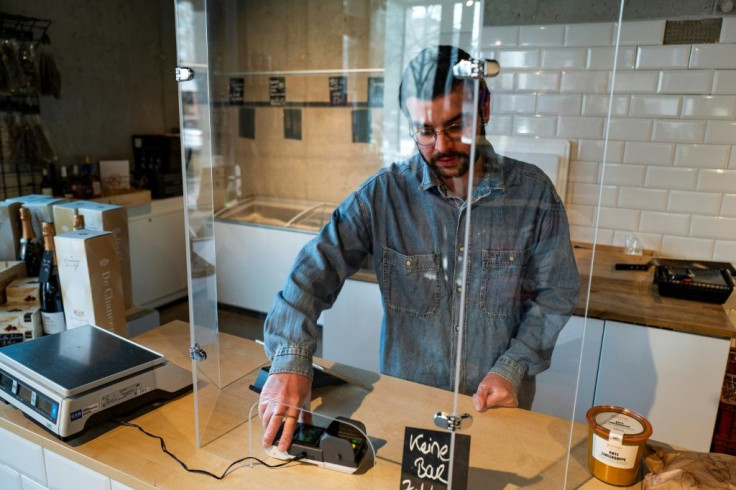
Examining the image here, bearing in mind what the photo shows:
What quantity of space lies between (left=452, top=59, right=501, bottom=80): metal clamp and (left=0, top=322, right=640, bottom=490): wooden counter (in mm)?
471

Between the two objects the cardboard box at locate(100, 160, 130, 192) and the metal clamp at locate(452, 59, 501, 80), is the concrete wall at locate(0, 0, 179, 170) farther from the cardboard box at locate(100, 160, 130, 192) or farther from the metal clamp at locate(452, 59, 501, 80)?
the metal clamp at locate(452, 59, 501, 80)

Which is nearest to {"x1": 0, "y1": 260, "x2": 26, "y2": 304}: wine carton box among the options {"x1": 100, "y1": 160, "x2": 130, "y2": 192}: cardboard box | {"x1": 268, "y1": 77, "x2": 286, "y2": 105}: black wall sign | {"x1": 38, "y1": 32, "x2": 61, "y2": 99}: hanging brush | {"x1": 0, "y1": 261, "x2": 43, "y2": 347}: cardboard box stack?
{"x1": 0, "y1": 261, "x2": 43, "y2": 347}: cardboard box stack

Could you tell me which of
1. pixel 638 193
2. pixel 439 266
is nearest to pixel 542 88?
pixel 439 266

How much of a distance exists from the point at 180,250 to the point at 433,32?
128 inches

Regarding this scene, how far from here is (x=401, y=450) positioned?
0.89 meters

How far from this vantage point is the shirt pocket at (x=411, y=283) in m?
0.90

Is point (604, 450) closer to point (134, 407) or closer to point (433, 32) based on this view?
point (433, 32)

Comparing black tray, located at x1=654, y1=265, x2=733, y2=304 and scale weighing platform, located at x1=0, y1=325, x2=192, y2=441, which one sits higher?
black tray, located at x1=654, y1=265, x2=733, y2=304

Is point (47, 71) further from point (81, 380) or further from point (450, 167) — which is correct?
point (450, 167)

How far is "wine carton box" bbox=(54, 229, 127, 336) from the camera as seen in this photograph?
4.74 ft

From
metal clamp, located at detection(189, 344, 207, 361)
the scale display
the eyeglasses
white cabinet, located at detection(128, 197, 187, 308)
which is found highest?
the eyeglasses

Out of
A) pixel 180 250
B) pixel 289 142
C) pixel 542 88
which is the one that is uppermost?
pixel 542 88

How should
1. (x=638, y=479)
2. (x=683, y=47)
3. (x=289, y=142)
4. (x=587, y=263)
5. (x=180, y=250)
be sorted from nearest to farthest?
(x=587, y=263) → (x=638, y=479) → (x=289, y=142) → (x=683, y=47) → (x=180, y=250)

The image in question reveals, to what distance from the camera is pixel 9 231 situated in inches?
68.8
